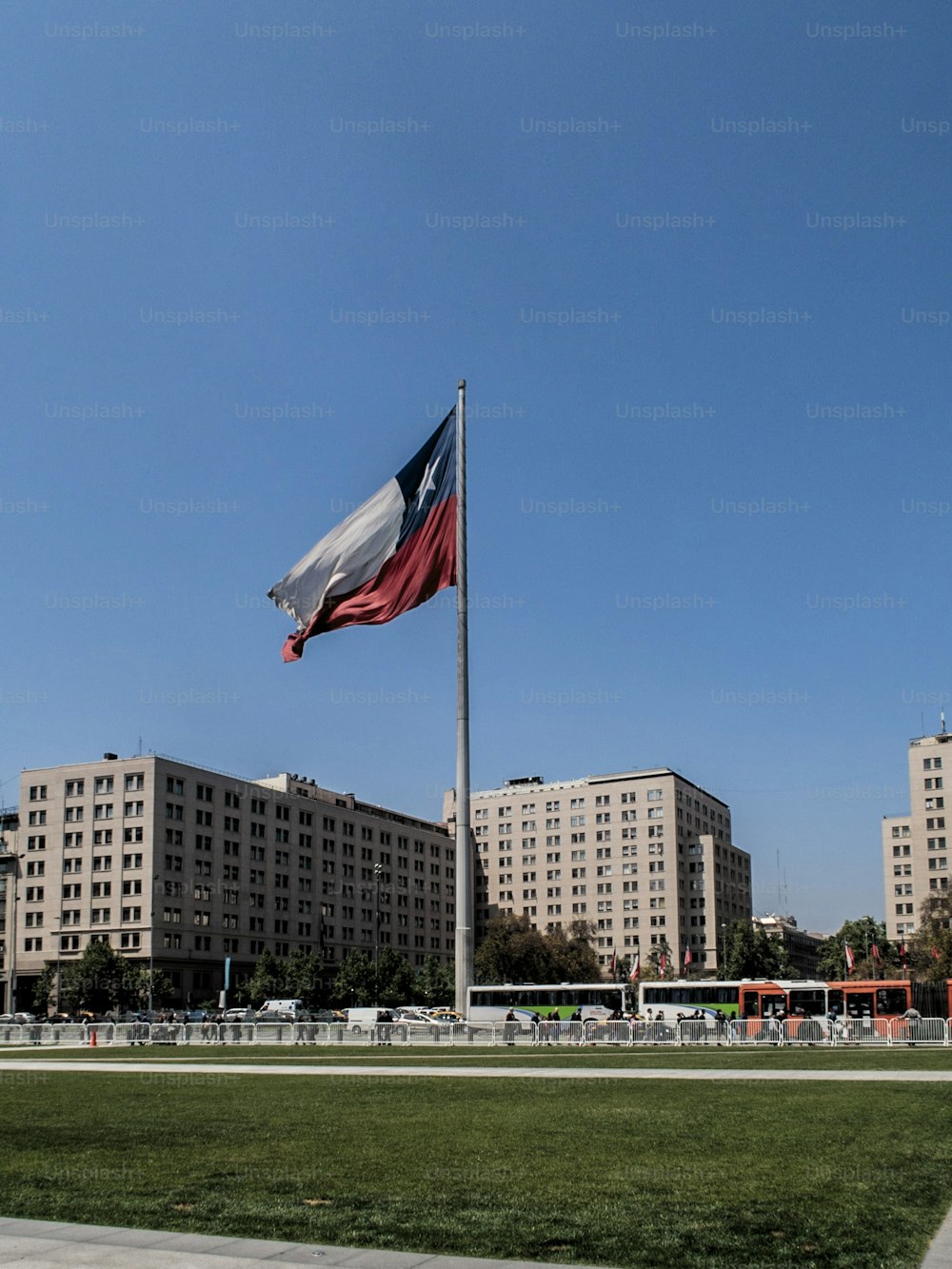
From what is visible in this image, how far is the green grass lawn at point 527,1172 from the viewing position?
9.48m

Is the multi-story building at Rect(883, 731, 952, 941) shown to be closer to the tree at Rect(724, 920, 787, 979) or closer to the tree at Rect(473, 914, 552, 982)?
the tree at Rect(724, 920, 787, 979)

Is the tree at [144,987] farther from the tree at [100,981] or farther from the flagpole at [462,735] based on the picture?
the flagpole at [462,735]

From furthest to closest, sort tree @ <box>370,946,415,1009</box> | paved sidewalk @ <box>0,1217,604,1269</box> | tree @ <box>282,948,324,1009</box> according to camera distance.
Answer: tree @ <box>370,946,415,1009</box> → tree @ <box>282,948,324,1009</box> → paved sidewalk @ <box>0,1217,604,1269</box>

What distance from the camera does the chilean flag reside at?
41406 millimetres

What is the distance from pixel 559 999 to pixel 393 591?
52.5 metres

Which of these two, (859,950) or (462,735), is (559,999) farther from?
(859,950)

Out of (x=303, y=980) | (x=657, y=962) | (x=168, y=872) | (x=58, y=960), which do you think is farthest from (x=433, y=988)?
(x=58, y=960)

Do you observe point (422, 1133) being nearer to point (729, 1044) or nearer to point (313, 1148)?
point (313, 1148)

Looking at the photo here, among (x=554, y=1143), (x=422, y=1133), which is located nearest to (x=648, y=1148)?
(x=554, y=1143)

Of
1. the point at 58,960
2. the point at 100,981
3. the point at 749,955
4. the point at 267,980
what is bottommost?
the point at 267,980

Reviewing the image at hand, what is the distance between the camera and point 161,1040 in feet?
194

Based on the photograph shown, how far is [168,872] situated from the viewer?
422 ft

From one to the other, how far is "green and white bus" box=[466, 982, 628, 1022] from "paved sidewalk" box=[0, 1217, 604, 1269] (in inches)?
2927

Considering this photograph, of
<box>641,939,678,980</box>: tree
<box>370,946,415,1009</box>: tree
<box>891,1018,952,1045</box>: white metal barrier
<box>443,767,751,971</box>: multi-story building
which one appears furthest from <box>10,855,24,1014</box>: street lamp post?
<box>891,1018,952,1045</box>: white metal barrier
